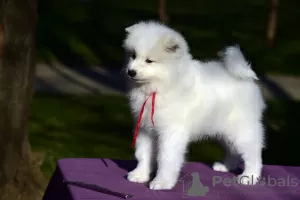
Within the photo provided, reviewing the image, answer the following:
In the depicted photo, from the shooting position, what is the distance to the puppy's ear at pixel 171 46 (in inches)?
132

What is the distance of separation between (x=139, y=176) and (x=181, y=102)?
51 centimetres

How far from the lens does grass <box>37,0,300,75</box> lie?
13.1 meters

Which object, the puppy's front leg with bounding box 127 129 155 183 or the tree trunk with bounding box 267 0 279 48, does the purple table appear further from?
the tree trunk with bounding box 267 0 279 48

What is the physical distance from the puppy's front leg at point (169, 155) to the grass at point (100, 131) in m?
2.88

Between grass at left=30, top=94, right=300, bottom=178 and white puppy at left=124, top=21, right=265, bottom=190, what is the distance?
2.81 metres

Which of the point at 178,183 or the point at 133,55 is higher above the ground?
the point at 133,55

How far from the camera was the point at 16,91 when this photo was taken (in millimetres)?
5094

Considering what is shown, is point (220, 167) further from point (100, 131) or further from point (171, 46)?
point (100, 131)

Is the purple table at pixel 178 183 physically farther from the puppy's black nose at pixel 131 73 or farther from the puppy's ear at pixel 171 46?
the puppy's ear at pixel 171 46

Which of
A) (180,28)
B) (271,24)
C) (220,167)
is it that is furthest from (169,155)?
(180,28)

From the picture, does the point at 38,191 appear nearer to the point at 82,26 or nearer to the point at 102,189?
the point at 102,189

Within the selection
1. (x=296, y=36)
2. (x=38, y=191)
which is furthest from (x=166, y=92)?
(x=296, y=36)

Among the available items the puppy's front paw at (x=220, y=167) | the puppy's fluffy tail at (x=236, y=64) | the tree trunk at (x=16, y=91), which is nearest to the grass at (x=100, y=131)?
the tree trunk at (x=16, y=91)

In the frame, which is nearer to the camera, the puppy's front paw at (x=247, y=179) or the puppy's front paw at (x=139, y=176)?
the puppy's front paw at (x=139, y=176)
